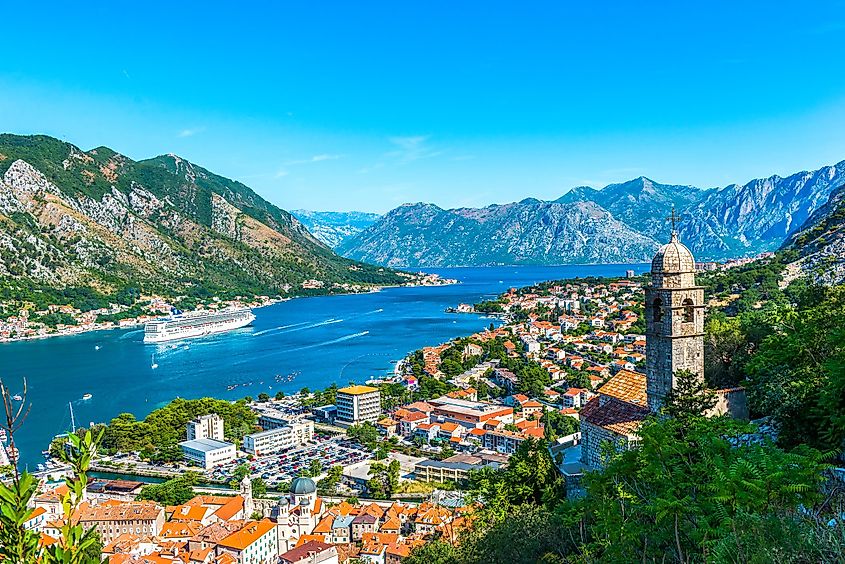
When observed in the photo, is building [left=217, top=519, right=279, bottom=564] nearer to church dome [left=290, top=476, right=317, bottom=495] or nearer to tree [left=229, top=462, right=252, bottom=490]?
church dome [left=290, top=476, right=317, bottom=495]

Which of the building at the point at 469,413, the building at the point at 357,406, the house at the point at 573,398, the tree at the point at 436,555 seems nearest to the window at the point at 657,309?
the tree at the point at 436,555

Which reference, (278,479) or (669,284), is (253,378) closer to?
(278,479)

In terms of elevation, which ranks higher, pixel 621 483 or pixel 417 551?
pixel 621 483

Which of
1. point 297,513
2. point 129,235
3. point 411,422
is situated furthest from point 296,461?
point 129,235

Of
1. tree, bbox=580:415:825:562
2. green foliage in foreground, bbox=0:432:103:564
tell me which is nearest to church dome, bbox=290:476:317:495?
tree, bbox=580:415:825:562

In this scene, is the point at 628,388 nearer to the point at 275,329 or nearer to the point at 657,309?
the point at 657,309

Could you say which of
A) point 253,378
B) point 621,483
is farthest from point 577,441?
point 253,378
